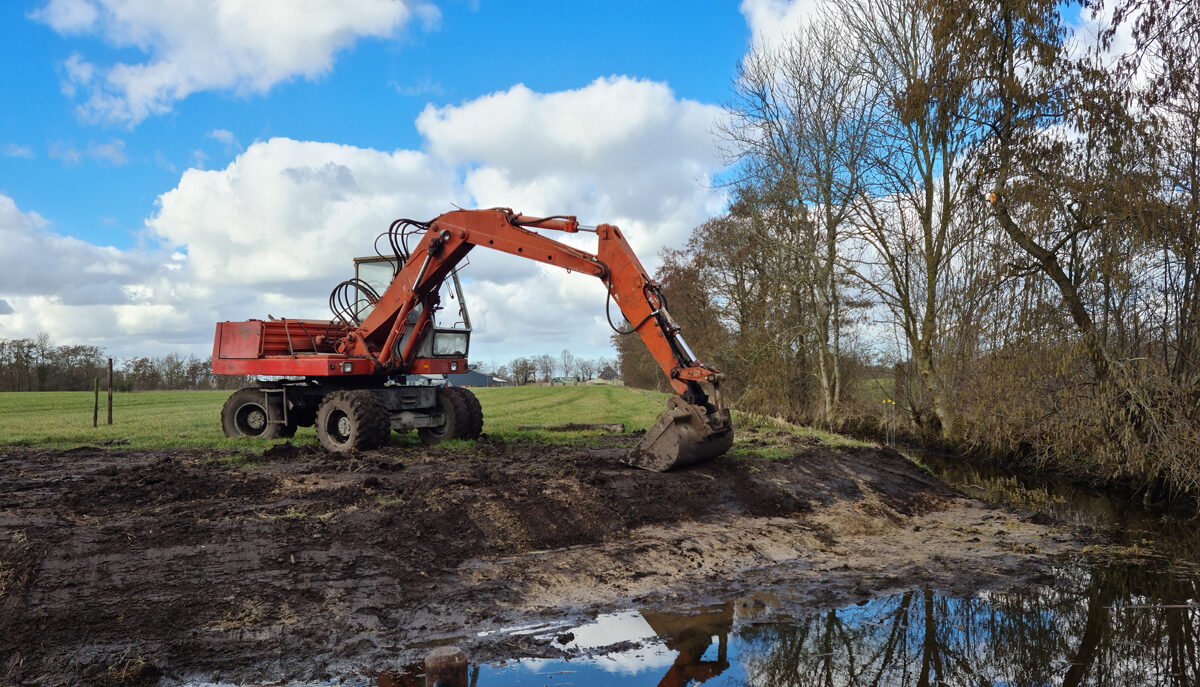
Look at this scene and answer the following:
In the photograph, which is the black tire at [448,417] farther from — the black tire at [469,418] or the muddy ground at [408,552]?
the muddy ground at [408,552]

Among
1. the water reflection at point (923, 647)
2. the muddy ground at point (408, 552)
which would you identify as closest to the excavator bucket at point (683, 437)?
the muddy ground at point (408, 552)

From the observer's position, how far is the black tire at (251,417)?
14047mm

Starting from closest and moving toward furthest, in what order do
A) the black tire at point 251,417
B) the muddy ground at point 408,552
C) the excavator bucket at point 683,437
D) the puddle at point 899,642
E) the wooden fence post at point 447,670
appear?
the wooden fence post at point 447,670, the puddle at point 899,642, the muddy ground at point 408,552, the excavator bucket at point 683,437, the black tire at point 251,417

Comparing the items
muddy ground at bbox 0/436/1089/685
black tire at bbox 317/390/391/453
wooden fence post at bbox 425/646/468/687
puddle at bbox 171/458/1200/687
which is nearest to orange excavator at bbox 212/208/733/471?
black tire at bbox 317/390/391/453

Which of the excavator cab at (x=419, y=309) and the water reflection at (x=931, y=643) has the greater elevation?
the excavator cab at (x=419, y=309)

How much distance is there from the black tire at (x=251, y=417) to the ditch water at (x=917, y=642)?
9943 mm

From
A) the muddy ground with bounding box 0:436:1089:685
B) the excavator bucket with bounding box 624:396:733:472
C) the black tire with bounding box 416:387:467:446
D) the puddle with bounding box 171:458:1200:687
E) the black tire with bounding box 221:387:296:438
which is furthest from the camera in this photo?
the black tire with bounding box 221:387:296:438

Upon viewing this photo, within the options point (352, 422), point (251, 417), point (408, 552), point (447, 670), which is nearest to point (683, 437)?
point (408, 552)

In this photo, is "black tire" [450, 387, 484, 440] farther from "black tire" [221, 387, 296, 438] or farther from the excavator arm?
"black tire" [221, 387, 296, 438]

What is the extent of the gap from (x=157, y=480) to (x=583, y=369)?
93679 mm

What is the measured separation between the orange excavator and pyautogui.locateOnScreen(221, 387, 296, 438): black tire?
2 centimetres

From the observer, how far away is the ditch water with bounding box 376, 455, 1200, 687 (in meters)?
4.96

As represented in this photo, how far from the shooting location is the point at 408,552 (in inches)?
273

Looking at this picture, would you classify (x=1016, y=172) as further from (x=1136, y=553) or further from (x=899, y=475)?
(x=1136, y=553)
